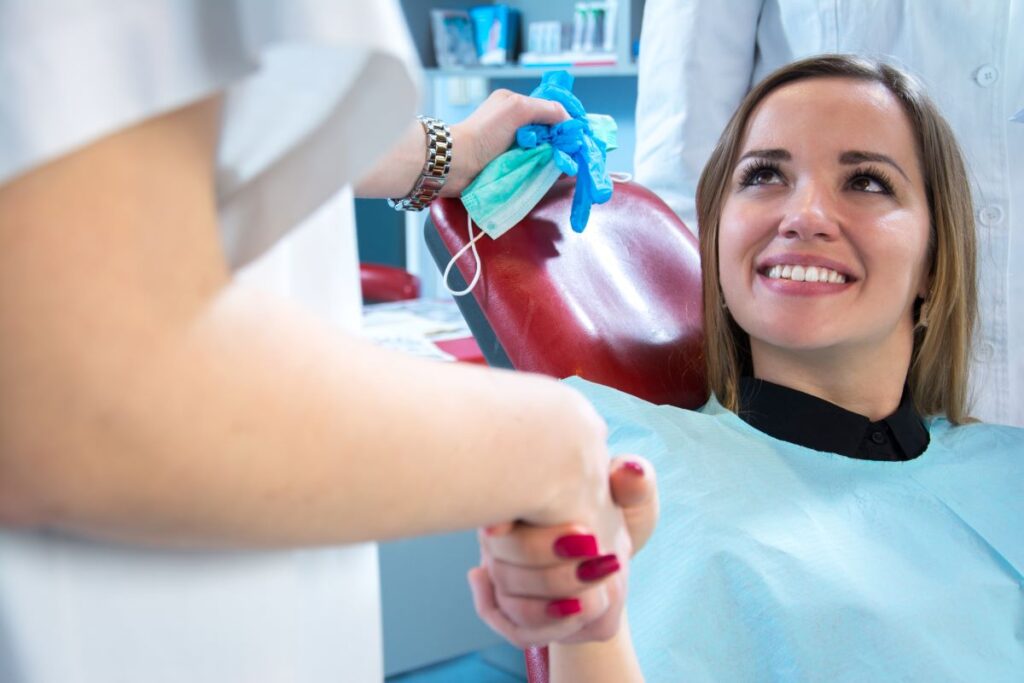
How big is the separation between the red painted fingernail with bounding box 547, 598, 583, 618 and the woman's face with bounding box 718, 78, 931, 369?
0.83 m

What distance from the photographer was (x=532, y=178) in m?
1.50

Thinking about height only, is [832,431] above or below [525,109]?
below

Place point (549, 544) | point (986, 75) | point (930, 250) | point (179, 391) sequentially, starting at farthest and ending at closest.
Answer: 1. point (986, 75)
2. point (930, 250)
3. point (549, 544)
4. point (179, 391)

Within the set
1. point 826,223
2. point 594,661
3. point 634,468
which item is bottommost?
point 594,661

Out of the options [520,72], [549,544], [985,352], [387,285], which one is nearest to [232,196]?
[549,544]

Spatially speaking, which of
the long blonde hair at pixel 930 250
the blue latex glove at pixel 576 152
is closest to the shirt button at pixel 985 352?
the long blonde hair at pixel 930 250

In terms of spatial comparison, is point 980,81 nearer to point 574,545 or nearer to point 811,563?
point 811,563

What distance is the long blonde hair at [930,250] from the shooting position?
1.42 m

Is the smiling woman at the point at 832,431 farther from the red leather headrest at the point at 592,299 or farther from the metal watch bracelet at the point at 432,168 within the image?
the metal watch bracelet at the point at 432,168

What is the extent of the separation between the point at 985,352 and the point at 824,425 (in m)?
0.49

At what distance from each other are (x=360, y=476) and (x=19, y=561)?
19 cm

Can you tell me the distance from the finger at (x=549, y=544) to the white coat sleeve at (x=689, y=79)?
1514mm

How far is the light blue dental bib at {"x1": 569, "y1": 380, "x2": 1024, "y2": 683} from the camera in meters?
1.11

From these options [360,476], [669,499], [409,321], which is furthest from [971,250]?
[409,321]
